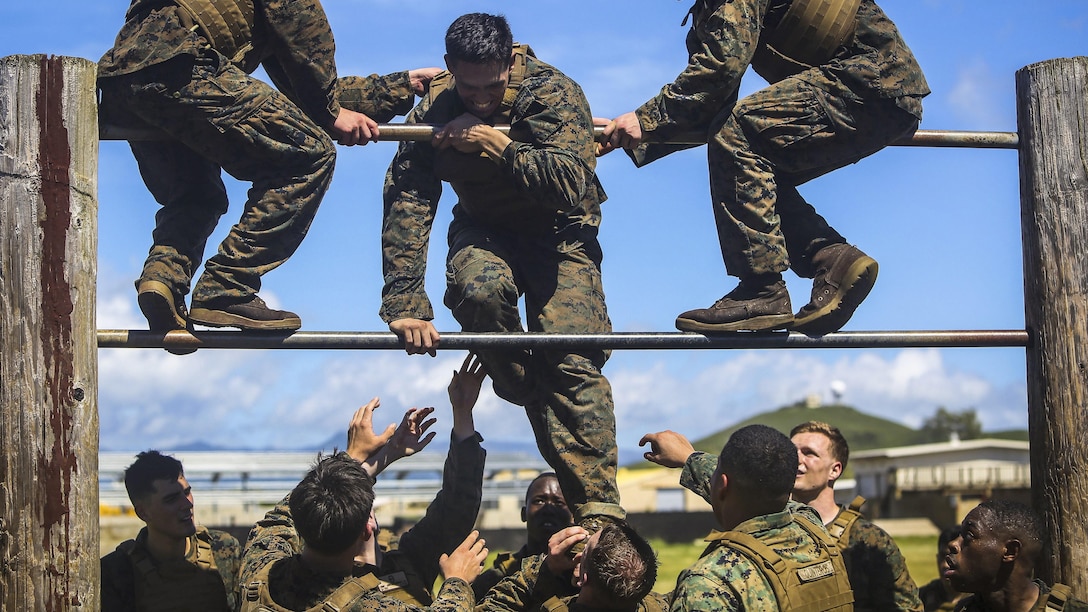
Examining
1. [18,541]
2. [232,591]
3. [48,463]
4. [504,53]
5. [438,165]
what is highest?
→ [504,53]

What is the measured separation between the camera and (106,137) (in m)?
5.11

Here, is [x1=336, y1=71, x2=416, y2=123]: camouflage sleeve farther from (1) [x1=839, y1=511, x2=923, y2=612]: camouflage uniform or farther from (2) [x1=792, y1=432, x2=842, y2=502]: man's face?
(1) [x1=839, y1=511, x2=923, y2=612]: camouflage uniform

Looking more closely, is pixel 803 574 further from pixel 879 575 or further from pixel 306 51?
pixel 306 51

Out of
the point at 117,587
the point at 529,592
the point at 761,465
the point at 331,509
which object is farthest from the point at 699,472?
the point at 117,587

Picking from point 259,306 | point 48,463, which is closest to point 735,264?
point 259,306

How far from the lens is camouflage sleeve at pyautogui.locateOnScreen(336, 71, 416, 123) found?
559cm

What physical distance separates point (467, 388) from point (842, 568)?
80.8 inches

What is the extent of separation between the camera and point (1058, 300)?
5.21 metres

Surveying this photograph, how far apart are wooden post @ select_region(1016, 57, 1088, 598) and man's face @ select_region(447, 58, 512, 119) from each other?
230 cm

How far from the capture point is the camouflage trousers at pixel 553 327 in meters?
5.30

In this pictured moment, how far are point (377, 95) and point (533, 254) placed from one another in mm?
1028

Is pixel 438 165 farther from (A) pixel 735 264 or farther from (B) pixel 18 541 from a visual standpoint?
(B) pixel 18 541

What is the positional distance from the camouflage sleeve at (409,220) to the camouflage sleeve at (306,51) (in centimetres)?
44

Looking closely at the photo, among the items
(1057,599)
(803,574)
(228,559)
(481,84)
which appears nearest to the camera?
(803,574)
